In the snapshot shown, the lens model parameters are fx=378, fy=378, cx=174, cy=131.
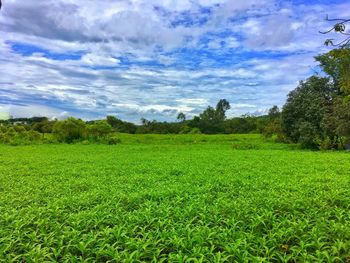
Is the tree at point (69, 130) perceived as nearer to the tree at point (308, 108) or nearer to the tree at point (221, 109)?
the tree at point (308, 108)

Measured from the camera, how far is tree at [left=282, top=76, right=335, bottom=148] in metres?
23.9

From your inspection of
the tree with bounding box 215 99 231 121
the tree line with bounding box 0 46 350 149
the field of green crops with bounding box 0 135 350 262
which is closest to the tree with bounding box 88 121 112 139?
the tree line with bounding box 0 46 350 149

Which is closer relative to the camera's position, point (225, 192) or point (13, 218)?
point (13, 218)

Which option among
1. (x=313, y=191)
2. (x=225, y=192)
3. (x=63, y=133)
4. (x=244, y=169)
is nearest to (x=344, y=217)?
(x=313, y=191)

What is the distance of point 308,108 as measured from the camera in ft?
79.7

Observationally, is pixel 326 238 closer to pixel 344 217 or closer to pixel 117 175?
pixel 344 217

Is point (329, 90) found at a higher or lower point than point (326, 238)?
higher

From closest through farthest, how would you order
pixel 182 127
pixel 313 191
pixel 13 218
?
pixel 13 218 → pixel 313 191 → pixel 182 127

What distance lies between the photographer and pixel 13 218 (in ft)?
18.7

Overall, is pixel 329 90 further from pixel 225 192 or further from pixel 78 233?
pixel 78 233

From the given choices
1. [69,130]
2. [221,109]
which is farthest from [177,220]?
[221,109]

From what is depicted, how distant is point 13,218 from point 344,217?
501 centimetres

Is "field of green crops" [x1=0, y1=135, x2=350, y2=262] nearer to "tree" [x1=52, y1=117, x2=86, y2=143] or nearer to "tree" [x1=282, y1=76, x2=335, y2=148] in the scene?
"tree" [x1=282, y1=76, x2=335, y2=148]

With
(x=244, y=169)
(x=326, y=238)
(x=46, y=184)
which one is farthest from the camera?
(x=244, y=169)
